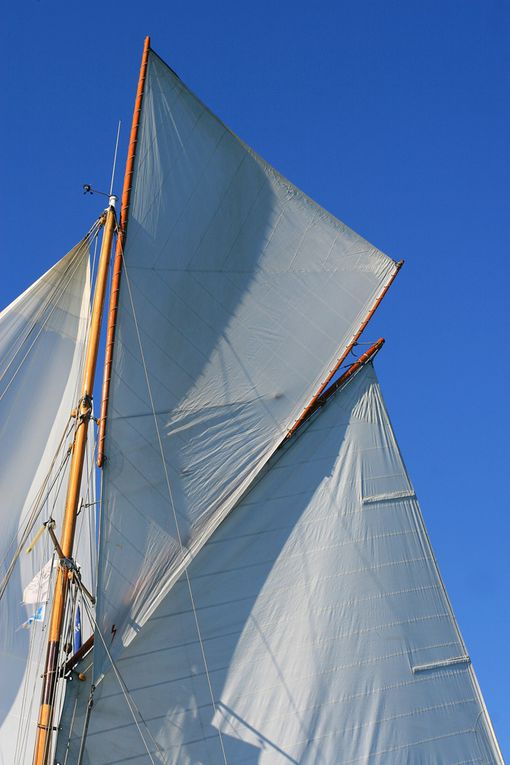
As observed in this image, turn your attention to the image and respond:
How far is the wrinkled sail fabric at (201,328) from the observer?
1875 centimetres

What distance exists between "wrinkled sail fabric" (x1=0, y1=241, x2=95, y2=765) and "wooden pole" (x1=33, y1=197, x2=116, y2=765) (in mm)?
1078

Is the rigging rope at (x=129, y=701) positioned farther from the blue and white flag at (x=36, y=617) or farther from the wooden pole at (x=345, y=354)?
the wooden pole at (x=345, y=354)

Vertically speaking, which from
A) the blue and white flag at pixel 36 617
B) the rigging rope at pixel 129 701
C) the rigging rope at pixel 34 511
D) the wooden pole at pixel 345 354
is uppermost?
the wooden pole at pixel 345 354

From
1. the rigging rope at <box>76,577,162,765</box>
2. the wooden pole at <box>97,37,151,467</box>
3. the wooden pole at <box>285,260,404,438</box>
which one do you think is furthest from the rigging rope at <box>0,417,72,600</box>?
the wooden pole at <box>285,260,404,438</box>

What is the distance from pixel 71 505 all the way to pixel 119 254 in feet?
16.2

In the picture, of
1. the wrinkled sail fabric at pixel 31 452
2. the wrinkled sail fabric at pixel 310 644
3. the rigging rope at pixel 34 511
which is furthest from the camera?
the rigging rope at pixel 34 511

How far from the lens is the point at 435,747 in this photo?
19484mm

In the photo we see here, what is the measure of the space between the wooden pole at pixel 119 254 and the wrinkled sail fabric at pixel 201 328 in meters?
0.14

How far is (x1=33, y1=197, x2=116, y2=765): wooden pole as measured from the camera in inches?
644

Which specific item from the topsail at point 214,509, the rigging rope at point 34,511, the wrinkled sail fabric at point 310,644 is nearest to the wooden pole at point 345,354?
the topsail at point 214,509

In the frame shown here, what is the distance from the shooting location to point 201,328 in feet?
66.9

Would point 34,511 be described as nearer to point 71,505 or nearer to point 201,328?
point 71,505

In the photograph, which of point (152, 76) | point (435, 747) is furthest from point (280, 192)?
point (435, 747)

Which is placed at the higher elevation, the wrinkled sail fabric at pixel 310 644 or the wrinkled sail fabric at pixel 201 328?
the wrinkled sail fabric at pixel 201 328
